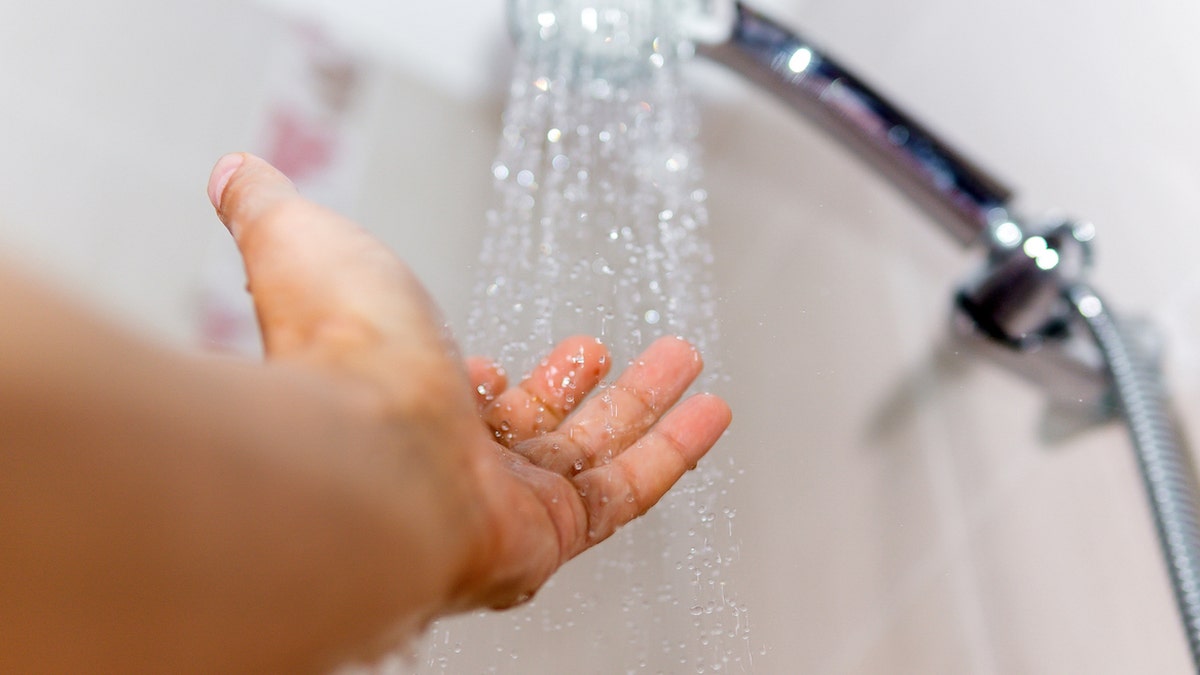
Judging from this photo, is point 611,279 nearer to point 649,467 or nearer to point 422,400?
point 649,467

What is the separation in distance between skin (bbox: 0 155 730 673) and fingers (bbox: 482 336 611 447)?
0.34 ft

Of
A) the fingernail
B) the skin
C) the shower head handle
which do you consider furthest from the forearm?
the shower head handle

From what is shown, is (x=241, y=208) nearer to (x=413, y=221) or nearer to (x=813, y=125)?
(x=813, y=125)

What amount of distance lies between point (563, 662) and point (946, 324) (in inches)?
15.4

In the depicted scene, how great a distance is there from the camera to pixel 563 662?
19.2 inches

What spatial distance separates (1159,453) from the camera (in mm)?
491

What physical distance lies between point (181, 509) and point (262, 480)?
21mm

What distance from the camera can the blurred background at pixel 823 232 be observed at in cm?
53

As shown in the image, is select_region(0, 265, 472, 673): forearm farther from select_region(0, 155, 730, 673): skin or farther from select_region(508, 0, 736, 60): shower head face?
select_region(508, 0, 736, 60): shower head face

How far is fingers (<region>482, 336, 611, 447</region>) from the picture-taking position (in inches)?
18.0

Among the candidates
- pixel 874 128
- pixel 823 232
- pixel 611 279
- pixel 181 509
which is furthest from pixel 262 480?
pixel 823 232

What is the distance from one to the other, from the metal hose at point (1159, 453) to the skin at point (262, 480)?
0.35m

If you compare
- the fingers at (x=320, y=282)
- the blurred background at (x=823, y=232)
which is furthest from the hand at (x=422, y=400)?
the blurred background at (x=823, y=232)

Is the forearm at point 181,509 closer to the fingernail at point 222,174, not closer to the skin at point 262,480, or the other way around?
the skin at point 262,480
